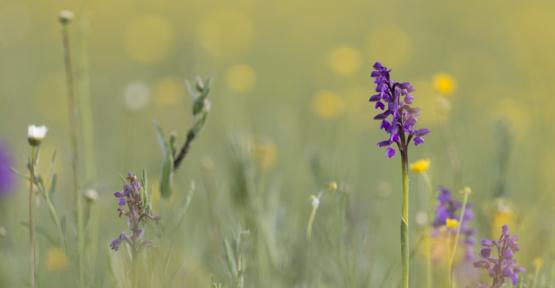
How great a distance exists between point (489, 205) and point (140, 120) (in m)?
4.24

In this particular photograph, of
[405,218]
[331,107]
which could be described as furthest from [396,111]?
[331,107]

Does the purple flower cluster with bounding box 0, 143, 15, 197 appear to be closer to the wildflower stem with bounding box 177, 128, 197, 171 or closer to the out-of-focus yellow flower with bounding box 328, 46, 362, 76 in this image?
the wildflower stem with bounding box 177, 128, 197, 171

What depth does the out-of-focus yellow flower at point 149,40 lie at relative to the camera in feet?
28.3

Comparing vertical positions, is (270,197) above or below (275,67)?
below

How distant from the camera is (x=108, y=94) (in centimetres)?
797

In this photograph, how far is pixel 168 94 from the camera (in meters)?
6.43

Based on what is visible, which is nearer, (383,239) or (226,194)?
(226,194)

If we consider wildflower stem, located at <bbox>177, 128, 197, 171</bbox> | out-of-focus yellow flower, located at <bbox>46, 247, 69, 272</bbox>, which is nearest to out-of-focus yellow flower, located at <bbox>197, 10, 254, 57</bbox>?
out-of-focus yellow flower, located at <bbox>46, 247, 69, 272</bbox>

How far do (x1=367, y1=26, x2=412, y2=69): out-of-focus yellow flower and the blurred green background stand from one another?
19 millimetres

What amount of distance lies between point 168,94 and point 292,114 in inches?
35.1

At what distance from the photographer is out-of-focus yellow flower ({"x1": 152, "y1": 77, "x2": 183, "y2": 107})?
644cm

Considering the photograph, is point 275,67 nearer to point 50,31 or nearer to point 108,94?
point 108,94

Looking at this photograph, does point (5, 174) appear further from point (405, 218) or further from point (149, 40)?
point (149, 40)

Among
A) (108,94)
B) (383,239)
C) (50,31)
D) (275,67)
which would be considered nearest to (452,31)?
(275,67)
